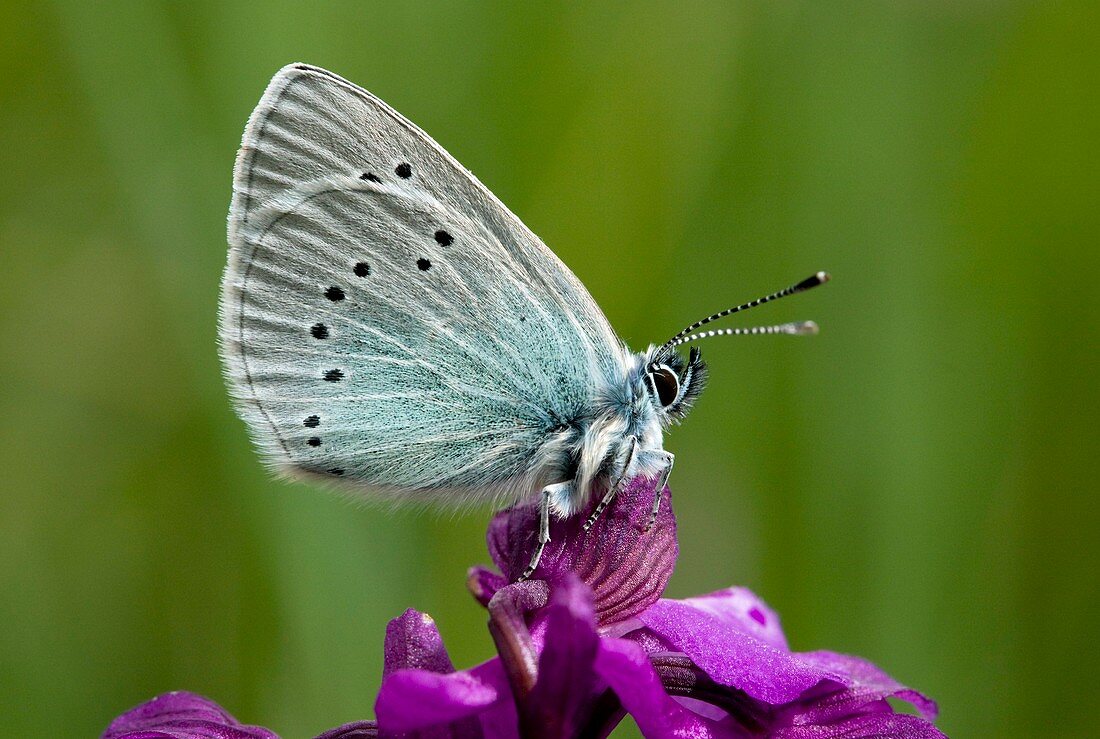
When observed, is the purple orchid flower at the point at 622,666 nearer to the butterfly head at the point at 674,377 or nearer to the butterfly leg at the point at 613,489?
the butterfly leg at the point at 613,489

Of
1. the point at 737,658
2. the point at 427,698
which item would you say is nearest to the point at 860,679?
the point at 737,658

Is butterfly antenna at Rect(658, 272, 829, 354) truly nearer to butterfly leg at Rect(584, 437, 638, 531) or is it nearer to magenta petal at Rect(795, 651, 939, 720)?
butterfly leg at Rect(584, 437, 638, 531)

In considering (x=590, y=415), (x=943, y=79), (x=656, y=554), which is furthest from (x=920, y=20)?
(x=656, y=554)

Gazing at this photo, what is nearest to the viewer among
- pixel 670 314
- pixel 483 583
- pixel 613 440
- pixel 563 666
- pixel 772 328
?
pixel 563 666

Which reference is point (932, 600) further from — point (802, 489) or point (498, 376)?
point (498, 376)

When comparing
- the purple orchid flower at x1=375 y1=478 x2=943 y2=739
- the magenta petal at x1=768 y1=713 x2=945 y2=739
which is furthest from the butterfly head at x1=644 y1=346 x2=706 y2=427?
the magenta petal at x1=768 y1=713 x2=945 y2=739

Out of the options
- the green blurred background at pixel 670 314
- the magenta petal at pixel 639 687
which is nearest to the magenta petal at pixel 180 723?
the magenta petal at pixel 639 687

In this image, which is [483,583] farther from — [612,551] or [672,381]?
[672,381]
